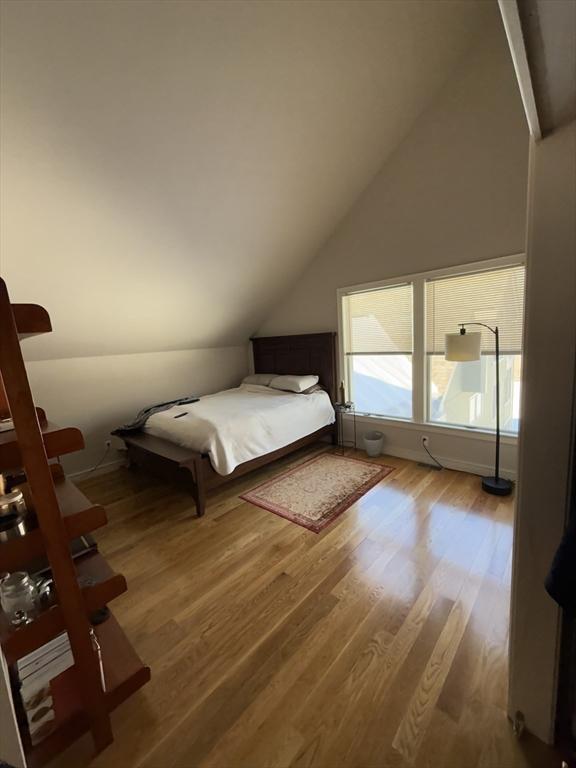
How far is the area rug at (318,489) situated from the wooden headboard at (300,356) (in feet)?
3.05

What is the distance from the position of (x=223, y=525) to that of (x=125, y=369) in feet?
7.79

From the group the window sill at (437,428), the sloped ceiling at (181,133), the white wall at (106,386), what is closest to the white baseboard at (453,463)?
the window sill at (437,428)

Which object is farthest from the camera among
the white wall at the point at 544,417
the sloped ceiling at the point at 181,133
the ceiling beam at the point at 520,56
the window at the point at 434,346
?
the window at the point at 434,346

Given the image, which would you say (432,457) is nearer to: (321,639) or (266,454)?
(266,454)

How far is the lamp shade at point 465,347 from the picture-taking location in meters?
2.52

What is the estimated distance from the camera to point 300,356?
4219mm

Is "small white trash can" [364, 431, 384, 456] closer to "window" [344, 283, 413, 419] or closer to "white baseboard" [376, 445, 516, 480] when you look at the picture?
"white baseboard" [376, 445, 516, 480]

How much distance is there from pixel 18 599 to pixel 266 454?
2.18 metres

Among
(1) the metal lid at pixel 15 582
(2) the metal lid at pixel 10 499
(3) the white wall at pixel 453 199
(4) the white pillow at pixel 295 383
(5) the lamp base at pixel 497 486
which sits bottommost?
(5) the lamp base at pixel 497 486

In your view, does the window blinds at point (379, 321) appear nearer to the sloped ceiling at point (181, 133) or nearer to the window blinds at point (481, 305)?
the window blinds at point (481, 305)

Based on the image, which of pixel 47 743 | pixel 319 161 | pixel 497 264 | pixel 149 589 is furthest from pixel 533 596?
pixel 319 161

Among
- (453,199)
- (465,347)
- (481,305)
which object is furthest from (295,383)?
(453,199)

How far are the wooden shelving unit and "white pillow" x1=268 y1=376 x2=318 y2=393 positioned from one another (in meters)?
2.75

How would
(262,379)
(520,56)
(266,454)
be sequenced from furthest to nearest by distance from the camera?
(262,379), (266,454), (520,56)
